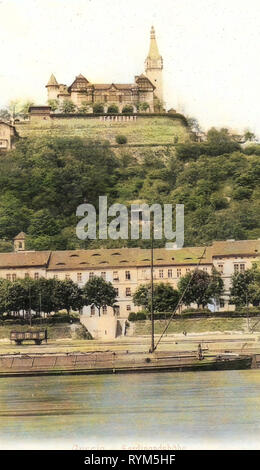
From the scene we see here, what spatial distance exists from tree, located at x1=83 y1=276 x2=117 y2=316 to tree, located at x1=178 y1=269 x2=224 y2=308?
81.3 inches

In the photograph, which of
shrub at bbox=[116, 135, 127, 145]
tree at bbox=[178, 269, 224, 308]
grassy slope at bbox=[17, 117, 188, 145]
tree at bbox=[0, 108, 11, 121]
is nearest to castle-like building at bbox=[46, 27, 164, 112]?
grassy slope at bbox=[17, 117, 188, 145]

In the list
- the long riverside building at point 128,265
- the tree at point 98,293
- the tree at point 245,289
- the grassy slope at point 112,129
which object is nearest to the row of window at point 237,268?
the long riverside building at point 128,265

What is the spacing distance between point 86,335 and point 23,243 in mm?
7347

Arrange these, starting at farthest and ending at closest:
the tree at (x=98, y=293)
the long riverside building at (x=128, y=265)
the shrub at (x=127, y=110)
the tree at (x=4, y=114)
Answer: the shrub at (x=127, y=110) → the tree at (x=4, y=114) → the long riverside building at (x=128, y=265) → the tree at (x=98, y=293)

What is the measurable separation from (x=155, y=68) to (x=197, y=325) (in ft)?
44.4

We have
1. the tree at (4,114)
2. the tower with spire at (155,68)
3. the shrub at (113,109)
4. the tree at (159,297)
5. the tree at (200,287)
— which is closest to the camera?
the tree at (159,297)

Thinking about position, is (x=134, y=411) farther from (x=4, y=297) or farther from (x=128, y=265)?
(x=128, y=265)

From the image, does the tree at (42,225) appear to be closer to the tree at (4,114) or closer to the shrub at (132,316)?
the shrub at (132,316)

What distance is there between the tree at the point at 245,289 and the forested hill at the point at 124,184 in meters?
3.97

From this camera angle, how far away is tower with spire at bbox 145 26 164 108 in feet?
137

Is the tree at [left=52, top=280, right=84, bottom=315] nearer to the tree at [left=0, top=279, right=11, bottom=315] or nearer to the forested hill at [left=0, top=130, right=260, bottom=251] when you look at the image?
the tree at [left=0, top=279, right=11, bottom=315]

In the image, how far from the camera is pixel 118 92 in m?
51.8

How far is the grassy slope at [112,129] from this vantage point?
53500 millimetres
